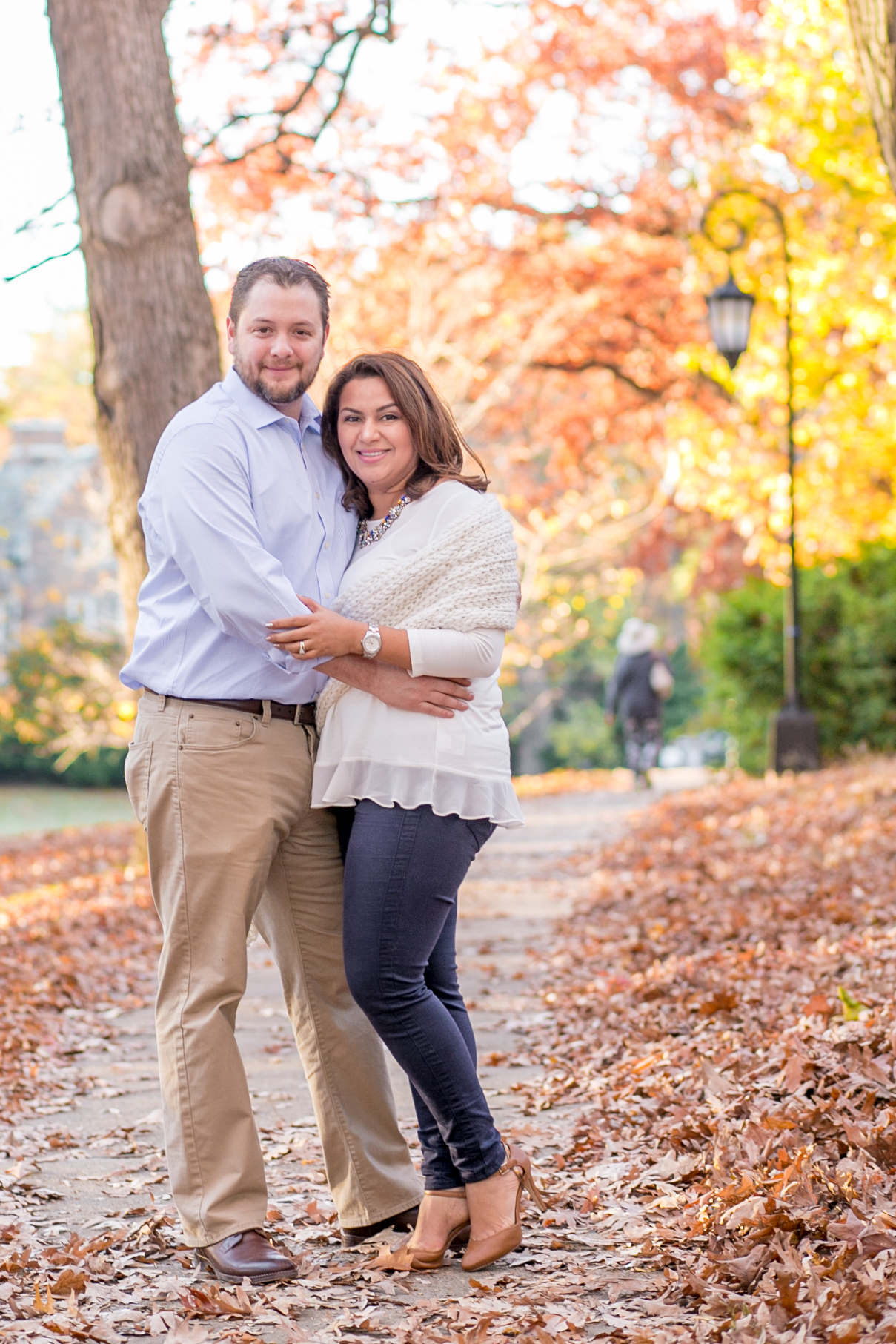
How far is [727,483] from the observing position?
1770cm

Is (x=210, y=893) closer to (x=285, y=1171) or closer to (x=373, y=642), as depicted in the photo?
(x=373, y=642)

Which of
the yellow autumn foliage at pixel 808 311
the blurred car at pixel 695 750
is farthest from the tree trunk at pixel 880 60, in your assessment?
the blurred car at pixel 695 750

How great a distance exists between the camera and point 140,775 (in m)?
3.43

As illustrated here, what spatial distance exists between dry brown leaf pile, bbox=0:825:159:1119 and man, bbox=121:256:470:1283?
1853 mm

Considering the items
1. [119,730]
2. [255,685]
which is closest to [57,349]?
[119,730]

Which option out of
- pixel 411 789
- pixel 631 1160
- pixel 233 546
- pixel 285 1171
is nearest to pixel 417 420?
pixel 233 546

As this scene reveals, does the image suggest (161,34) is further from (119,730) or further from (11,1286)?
(119,730)

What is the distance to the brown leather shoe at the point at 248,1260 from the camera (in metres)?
3.25

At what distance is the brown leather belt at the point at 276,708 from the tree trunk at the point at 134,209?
408 centimetres

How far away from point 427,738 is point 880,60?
153 inches

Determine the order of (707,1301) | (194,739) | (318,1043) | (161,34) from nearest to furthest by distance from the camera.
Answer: (707,1301) < (194,739) < (318,1043) < (161,34)

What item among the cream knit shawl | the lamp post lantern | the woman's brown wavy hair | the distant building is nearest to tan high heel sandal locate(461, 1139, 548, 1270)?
the cream knit shawl

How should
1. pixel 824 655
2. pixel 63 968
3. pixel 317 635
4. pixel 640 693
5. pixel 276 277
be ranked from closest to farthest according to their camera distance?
pixel 317 635
pixel 276 277
pixel 63 968
pixel 824 655
pixel 640 693

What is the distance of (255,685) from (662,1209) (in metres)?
1.71
